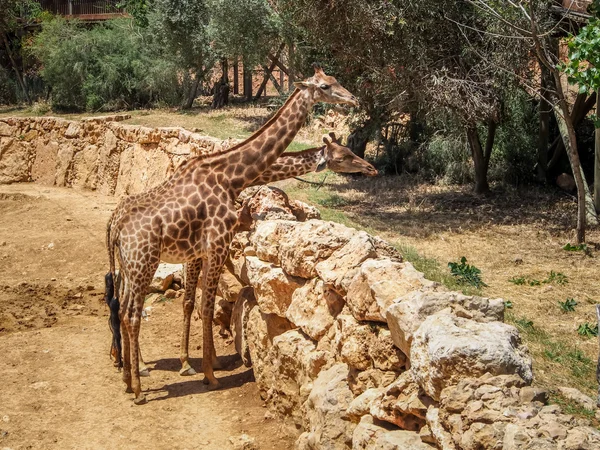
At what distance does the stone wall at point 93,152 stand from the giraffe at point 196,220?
4.36 metres

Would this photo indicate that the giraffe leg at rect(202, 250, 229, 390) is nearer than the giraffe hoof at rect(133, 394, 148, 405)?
No

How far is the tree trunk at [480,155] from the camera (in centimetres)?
1460

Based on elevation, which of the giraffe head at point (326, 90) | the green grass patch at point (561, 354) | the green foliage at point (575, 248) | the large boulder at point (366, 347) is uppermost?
the giraffe head at point (326, 90)

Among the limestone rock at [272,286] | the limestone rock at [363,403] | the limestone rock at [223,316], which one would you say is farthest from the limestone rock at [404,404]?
the limestone rock at [223,316]

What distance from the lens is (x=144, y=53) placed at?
1049 inches

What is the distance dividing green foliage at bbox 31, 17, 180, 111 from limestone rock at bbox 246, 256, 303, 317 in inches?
732

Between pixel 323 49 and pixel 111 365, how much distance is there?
919 centimetres

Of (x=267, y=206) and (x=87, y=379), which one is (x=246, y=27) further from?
(x=87, y=379)

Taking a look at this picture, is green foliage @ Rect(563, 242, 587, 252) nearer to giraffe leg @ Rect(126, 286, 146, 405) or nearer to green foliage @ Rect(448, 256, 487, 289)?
green foliage @ Rect(448, 256, 487, 289)

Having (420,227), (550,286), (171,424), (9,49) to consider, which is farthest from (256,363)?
(9,49)

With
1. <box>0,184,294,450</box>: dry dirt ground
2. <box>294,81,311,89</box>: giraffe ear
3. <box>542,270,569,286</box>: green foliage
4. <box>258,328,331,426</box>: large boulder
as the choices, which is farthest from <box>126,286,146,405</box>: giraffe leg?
<box>542,270,569,286</box>: green foliage

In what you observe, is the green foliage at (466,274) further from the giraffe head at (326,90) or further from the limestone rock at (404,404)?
the limestone rock at (404,404)

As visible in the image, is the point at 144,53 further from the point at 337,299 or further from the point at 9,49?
the point at 337,299

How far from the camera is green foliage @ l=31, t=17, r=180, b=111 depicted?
25.5 m
